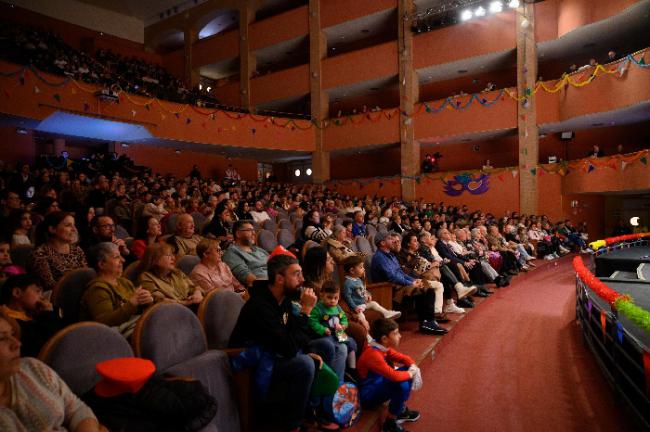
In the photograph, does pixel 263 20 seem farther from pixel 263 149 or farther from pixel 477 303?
pixel 477 303

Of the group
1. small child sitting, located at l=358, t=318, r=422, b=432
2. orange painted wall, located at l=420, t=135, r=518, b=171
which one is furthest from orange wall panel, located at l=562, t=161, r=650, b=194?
small child sitting, located at l=358, t=318, r=422, b=432

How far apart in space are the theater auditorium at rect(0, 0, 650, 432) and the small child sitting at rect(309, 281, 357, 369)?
0.4 inches

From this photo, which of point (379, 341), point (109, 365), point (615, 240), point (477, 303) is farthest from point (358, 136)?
point (109, 365)

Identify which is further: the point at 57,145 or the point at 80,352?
the point at 57,145

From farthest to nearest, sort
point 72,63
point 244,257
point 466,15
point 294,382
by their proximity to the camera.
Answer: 1. point 466,15
2. point 72,63
3. point 244,257
4. point 294,382

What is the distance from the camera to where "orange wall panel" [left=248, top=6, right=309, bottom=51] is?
12.2 meters

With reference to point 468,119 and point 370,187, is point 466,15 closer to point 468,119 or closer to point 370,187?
point 468,119

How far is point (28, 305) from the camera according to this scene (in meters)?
1.57

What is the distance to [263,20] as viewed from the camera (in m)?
12.7

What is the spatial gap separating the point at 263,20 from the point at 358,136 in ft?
15.0

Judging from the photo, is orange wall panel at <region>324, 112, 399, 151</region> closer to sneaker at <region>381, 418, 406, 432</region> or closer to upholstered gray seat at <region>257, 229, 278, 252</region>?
upholstered gray seat at <region>257, 229, 278, 252</region>

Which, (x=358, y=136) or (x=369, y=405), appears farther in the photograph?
(x=358, y=136)

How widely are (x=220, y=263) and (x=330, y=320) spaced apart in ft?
2.78

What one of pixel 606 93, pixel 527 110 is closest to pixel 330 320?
pixel 606 93
